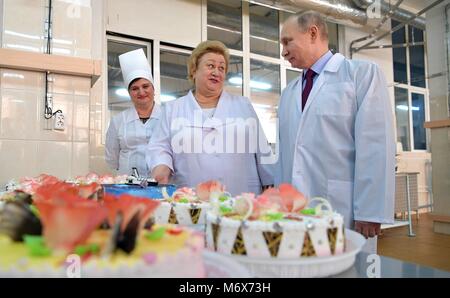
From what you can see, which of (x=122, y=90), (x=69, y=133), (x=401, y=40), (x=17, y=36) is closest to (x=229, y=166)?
(x=69, y=133)

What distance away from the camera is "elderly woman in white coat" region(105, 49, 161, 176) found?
6.68 ft

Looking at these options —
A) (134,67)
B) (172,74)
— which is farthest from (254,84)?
(134,67)

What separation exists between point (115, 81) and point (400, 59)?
550 centimetres

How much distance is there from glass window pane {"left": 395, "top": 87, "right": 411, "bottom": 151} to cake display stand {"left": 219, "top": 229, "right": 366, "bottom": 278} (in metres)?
6.84

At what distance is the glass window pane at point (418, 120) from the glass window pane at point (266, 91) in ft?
11.0

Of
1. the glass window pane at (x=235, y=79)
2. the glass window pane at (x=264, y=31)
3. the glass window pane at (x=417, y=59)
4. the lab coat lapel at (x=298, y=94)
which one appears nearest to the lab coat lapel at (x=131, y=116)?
the lab coat lapel at (x=298, y=94)

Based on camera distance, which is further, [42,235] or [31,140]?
[31,140]

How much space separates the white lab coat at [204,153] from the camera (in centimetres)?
151

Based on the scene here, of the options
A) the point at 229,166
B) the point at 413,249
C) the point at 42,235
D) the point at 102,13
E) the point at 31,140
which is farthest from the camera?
the point at 413,249

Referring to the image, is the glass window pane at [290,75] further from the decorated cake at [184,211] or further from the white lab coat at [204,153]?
the decorated cake at [184,211]

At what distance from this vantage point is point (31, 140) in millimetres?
2102
